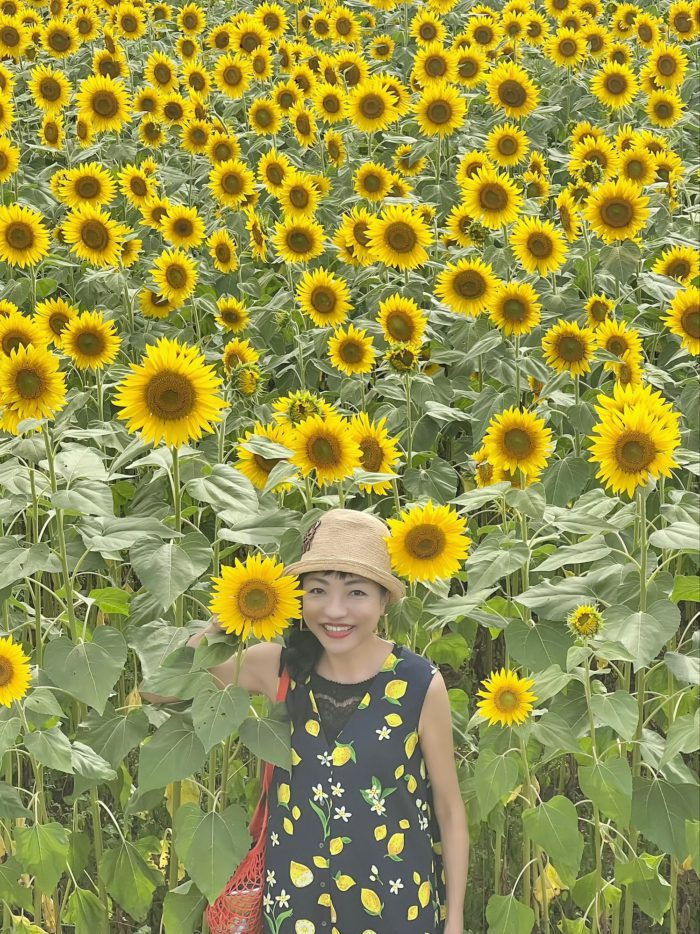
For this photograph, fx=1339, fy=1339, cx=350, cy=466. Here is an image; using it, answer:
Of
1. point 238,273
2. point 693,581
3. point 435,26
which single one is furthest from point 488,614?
point 435,26

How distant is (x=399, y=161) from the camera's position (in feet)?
20.7

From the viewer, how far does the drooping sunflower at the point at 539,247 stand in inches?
178

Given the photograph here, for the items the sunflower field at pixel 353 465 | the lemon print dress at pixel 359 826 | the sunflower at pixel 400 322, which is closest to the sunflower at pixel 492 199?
the sunflower field at pixel 353 465

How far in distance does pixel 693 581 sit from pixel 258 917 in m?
1.15

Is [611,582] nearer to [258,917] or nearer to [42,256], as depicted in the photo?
[258,917]

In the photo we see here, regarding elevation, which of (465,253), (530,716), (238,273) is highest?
(530,716)

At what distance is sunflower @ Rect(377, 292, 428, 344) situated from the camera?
13.2ft

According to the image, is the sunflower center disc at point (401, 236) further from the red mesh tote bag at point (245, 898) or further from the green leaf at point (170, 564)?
the red mesh tote bag at point (245, 898)

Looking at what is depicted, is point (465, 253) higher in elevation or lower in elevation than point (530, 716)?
lower

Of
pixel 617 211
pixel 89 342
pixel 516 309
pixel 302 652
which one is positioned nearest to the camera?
pixel 302 652

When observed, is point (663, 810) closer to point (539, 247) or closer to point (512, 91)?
point (539, 247)

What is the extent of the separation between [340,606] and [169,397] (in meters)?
0.55

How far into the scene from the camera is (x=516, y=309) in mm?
4094

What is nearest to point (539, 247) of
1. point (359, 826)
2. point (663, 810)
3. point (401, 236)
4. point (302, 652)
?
point (401, 236)
